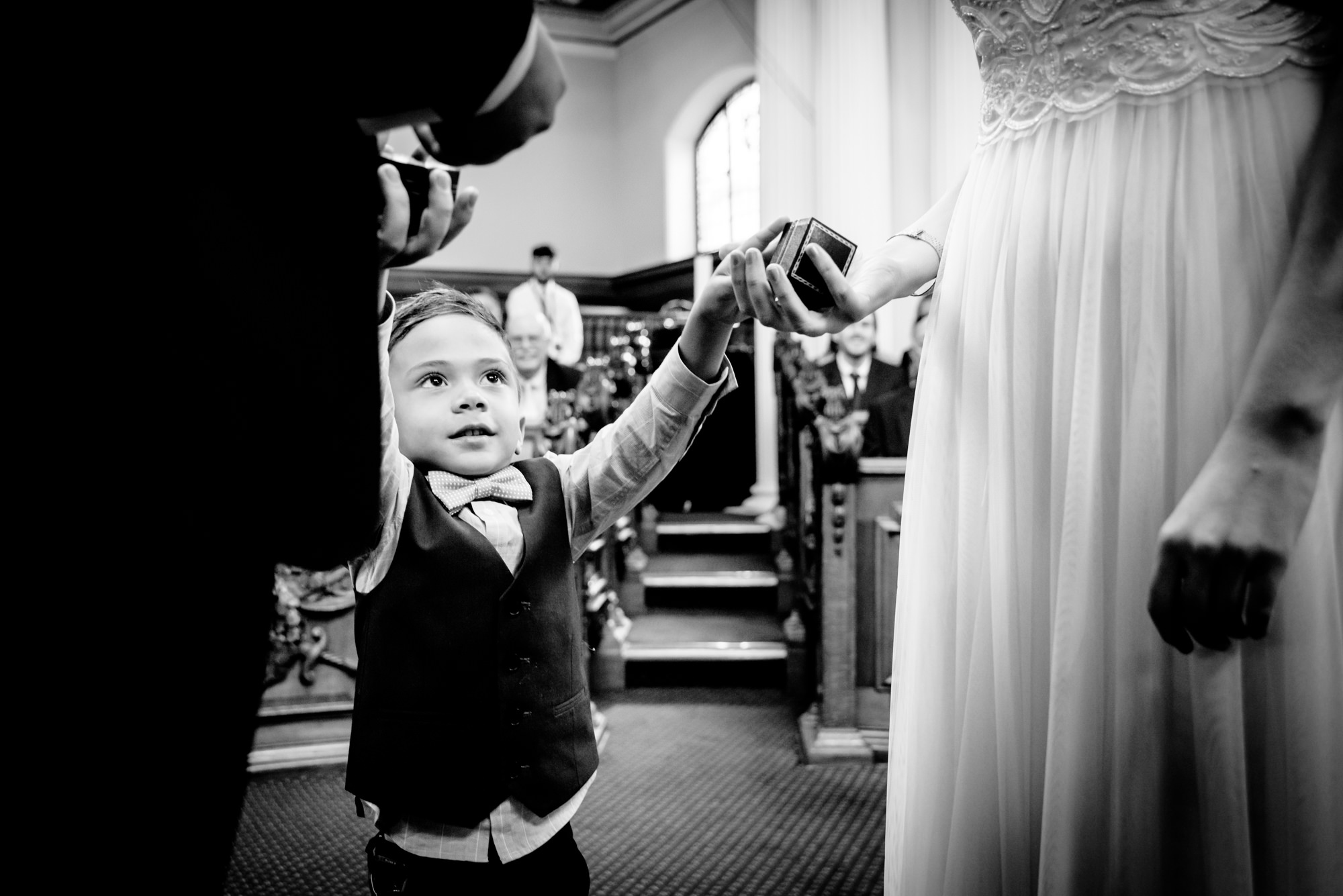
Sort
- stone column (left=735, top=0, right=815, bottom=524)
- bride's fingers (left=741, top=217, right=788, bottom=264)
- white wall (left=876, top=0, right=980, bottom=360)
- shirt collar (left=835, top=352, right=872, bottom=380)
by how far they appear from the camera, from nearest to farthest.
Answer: bride's fingers (left=741, top=217, right=788, bottom=264)
shirt collar (left=835, top=352, right=872, bottom=380)
white wall (left=876, top=0, right=980, bottom=360)
stone column (left=735, top=0, right=815, bottom=524)

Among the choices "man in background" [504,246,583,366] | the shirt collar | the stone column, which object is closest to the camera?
the shirt collar

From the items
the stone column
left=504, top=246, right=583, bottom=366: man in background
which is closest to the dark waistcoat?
the stone column

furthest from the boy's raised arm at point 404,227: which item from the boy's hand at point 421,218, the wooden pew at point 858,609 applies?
the wooden pew at point 858,609

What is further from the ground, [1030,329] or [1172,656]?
[1030,329]

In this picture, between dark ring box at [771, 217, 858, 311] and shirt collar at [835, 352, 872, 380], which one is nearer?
dark ring box at [771, 217, 858, 311]

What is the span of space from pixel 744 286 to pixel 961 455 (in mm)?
316

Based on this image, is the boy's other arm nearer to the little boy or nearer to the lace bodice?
the little boy

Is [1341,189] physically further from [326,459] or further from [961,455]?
[326,459]

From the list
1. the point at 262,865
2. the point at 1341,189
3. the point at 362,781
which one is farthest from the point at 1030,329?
the point at 262,865

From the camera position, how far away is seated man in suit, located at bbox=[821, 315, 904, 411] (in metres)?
5.02

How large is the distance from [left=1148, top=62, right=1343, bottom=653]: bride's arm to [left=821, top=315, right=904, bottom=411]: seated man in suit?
4122 millimetres

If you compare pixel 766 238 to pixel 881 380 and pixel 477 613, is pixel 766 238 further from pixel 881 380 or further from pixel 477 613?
pixel 881 380

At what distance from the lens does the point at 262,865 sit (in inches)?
103

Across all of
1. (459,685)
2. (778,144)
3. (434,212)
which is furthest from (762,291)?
(778,144)
